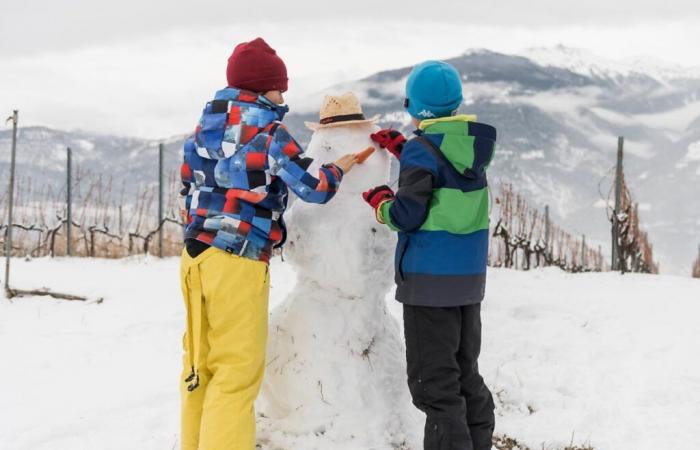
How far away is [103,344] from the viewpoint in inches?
199

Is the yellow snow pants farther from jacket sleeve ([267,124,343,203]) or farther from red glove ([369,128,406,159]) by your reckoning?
red glove ([369,128,406,159])

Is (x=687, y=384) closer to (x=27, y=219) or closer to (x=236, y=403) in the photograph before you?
(x=236, y=403)

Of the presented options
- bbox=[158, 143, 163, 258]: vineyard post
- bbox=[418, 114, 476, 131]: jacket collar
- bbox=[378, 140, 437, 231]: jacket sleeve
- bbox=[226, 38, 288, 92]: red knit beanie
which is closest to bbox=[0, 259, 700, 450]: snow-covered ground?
bbox=[378, 140, 437, 231]: jacket sleeve

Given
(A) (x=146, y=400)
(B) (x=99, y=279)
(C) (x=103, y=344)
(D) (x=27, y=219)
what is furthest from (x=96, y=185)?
(A) (x=146, y=400)

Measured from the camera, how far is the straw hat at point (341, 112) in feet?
9.29

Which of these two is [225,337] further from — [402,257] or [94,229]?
[94,229]

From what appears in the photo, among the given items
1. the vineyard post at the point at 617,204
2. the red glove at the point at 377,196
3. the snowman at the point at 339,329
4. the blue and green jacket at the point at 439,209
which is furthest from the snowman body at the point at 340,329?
the vineyard post at the point at 617,204

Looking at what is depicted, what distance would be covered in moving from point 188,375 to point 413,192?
3.46ft

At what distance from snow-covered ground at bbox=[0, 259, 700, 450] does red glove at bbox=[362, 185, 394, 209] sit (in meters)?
1.04

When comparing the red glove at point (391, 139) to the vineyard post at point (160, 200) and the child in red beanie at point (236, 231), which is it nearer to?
the child in red beanie at point (236, 231)

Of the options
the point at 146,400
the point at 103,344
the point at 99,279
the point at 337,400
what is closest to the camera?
the point at 337,400

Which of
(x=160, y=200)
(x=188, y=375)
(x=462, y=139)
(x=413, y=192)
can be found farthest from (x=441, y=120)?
(x=160, y=200)

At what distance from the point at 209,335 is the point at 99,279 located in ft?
18.2

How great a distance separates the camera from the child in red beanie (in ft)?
7.88
